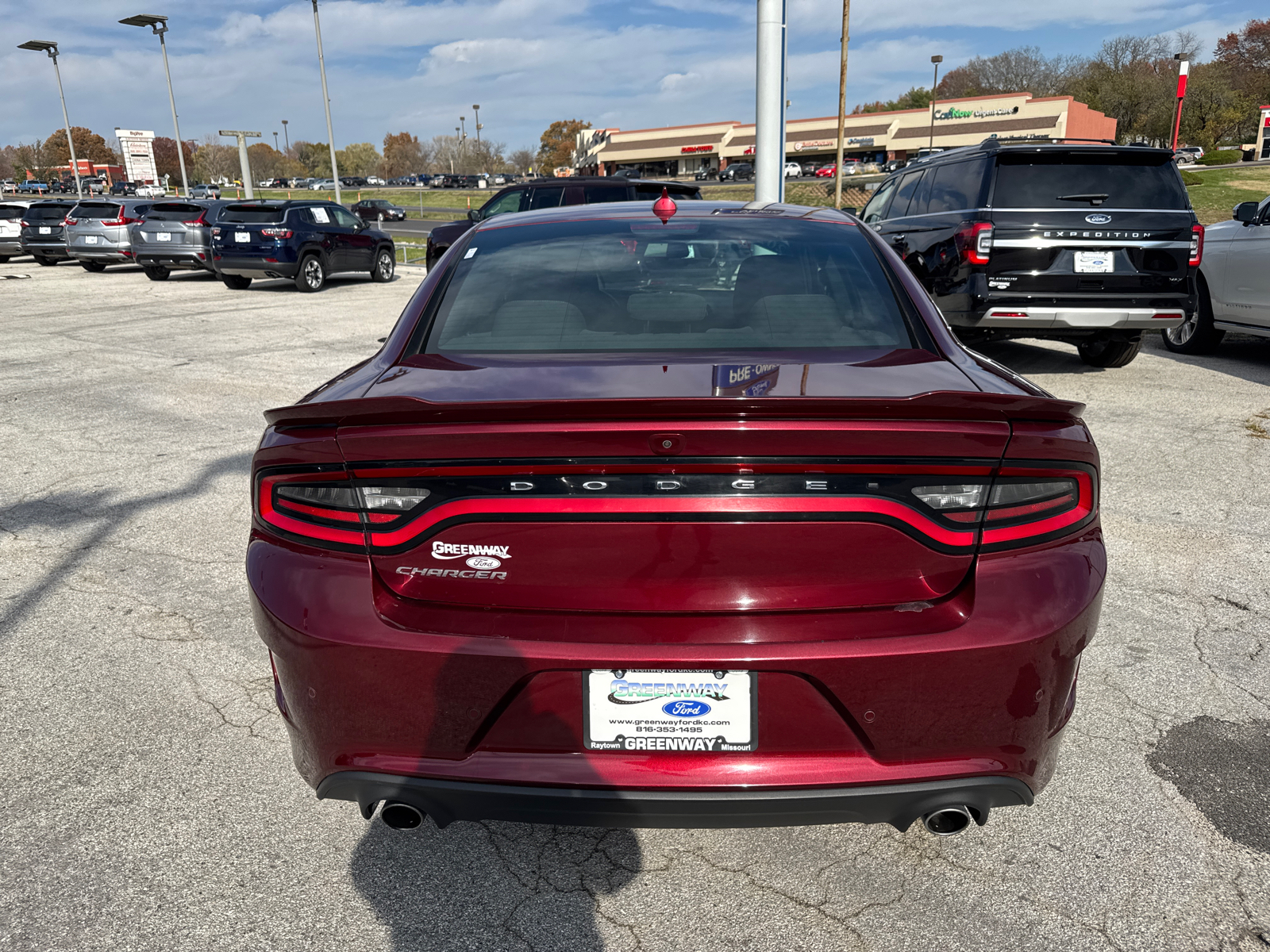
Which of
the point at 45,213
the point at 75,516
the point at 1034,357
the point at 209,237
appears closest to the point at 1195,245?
the point at 1034,357

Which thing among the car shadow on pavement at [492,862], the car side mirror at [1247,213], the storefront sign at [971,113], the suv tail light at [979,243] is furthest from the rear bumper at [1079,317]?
the storefront sign at [971,113]

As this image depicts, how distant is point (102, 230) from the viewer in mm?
22359

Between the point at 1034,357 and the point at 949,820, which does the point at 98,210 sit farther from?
the point at 949,820

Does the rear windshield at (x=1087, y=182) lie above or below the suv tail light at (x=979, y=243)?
above

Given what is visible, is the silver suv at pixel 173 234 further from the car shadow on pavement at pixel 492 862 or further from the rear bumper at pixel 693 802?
the rear bumper at pixel 693 802

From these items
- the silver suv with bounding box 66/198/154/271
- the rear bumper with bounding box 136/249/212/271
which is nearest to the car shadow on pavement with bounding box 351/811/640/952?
the rear bumper with bounding box 136/249/212/271

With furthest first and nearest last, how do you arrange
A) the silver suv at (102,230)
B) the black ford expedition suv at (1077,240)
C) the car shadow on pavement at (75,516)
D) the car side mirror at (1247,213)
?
1. the silver suv at (102,230)
2. the car side mirror at (1247,213)
3. the black ford expedition suv at (1077,240)
4. the car shadow on pavement at (75,516)

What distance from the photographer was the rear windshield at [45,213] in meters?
24.4

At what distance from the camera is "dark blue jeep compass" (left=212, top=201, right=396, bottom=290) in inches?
674

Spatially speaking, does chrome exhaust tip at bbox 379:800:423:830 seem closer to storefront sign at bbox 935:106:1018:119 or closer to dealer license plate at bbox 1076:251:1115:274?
dealer license plate at bbox 1076:251:1115:274

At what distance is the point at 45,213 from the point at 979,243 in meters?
24.7

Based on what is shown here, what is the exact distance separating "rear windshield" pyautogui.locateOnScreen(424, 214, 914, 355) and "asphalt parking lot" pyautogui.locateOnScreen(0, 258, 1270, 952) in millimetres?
1357

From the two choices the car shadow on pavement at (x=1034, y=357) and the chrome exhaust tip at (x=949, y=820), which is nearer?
the chrome exhaust tip at (x=949, y=820)

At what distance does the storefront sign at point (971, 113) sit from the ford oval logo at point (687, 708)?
3693 inches
